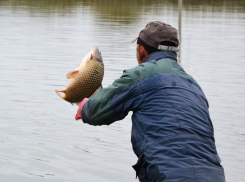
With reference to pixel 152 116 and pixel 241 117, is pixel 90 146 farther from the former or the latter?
pixel 152 116

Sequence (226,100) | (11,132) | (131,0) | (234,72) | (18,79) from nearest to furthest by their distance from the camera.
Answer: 1. (11,132)
2. (226,100)
3. (18,79)
4. (234,72)
5. (131,0)

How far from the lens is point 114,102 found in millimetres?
3494

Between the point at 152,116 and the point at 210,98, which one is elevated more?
the point at 152,116

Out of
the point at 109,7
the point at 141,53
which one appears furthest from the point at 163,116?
the point at 109,7

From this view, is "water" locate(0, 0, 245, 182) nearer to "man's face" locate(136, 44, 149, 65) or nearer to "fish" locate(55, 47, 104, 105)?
"fish" locate(55, 47, 104, 105)

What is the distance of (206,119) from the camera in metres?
3.36

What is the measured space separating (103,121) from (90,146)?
4.12 m

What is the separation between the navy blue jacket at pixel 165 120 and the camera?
3.16 m

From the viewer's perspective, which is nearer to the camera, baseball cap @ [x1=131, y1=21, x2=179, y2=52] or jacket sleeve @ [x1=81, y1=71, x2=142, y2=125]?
jacket sleeve @ [x1=81, y1=71, x2=142, y2=125]

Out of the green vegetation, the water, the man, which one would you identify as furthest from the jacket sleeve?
the green vegetation

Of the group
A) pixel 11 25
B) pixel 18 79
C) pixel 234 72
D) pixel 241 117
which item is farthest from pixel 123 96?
pixel 11 25

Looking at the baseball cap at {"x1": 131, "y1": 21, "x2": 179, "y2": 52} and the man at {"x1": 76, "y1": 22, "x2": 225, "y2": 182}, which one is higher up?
the baseball cap at {"x1": 131, "y1": 21, "x2": 179, "y2": 52}

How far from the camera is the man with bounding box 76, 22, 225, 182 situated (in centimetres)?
317

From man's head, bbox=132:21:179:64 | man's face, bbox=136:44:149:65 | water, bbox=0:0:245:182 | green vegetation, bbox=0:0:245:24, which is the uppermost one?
man's head, bbox=132:21:179:64
